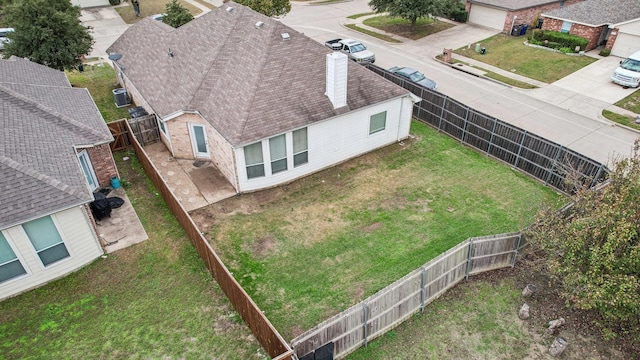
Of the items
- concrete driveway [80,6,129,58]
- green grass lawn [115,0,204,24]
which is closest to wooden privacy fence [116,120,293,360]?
concrete driveway [80,6,129,58]

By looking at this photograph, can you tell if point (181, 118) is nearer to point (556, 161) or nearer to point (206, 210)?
point (206, 210)

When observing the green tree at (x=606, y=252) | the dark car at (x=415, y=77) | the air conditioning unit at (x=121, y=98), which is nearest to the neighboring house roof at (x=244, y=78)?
the air conditioning unit at (x=121, y=98)

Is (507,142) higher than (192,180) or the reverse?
higher

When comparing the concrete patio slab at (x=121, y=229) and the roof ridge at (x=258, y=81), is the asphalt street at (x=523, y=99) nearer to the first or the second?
the roof ridge at (x=258, y=81)

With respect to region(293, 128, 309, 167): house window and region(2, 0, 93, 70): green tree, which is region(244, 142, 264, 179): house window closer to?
region(293, 128, 309, 167): house window

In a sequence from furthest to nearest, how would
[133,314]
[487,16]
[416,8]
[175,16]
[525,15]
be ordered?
[487,16] < [525,15] < [416,8] < [175,16] < [133,314]

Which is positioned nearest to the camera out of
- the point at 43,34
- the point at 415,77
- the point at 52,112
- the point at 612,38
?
the point at 52,112

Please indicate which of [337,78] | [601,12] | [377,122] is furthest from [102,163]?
[601,12]

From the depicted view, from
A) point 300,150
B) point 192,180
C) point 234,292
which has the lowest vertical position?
point 192,180

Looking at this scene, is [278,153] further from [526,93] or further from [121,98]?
[526,93]
